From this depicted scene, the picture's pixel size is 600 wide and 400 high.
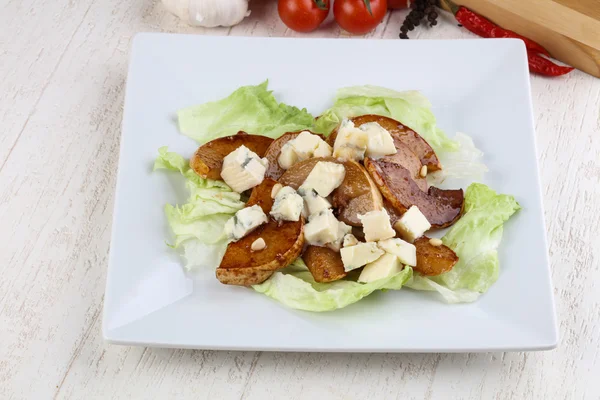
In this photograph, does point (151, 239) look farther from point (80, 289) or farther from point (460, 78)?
point (460, 78)

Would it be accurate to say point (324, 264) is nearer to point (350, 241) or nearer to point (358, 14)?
point (350, 241)

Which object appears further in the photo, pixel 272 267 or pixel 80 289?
pixel 80 289

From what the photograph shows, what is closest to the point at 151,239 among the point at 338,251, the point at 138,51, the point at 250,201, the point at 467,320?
the point at 250,201

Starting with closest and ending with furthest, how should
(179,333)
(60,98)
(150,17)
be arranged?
1. (179,333)
2. (60,98)
3. (150,17)

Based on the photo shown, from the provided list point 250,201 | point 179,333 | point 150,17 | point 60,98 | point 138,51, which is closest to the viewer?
point 179,333

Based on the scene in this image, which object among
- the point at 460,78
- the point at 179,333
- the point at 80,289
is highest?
the point at 460,78

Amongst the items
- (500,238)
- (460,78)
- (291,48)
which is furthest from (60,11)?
(500,238)

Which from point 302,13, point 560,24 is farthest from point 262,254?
point 560,24

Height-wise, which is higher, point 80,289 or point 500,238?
point 500,238

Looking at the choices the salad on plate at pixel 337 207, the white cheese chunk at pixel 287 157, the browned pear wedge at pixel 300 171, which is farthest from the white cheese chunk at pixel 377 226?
the white cheese chunk at pixel 287 157
